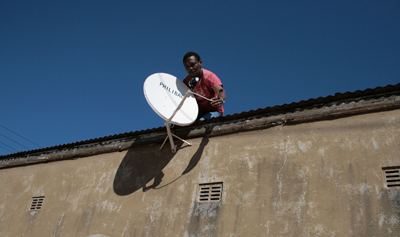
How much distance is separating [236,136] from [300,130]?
4.13ft

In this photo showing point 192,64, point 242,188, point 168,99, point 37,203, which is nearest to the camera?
point 242,188

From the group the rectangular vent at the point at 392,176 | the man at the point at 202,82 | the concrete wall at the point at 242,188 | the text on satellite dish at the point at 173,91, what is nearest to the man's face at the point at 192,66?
the man at the point at 202,82

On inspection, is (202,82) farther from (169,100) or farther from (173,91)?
(169,100)

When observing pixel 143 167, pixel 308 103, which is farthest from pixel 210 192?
pixel 308 103

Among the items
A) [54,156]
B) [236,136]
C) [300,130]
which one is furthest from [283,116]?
[54,156]

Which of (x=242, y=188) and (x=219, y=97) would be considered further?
(x=219, y=97)

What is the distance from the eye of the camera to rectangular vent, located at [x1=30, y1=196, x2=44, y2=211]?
8542 millimetres

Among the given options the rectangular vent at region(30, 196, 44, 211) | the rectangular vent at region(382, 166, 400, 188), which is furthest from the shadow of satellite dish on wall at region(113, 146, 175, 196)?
the rectangular vent at region(382, 166, 400, 188)

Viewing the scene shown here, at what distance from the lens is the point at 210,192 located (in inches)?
259

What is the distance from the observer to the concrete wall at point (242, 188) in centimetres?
532

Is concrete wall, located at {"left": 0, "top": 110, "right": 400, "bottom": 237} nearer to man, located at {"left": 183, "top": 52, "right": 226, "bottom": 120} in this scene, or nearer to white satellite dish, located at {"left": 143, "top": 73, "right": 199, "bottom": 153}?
white satellite dish, located at {"left": 143, "top": 73, "right": 199, "bottom": 153}

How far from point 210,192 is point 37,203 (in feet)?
15.2

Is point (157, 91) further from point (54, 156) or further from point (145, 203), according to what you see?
point (54, 156)

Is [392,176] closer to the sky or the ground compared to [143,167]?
closer to the ground
